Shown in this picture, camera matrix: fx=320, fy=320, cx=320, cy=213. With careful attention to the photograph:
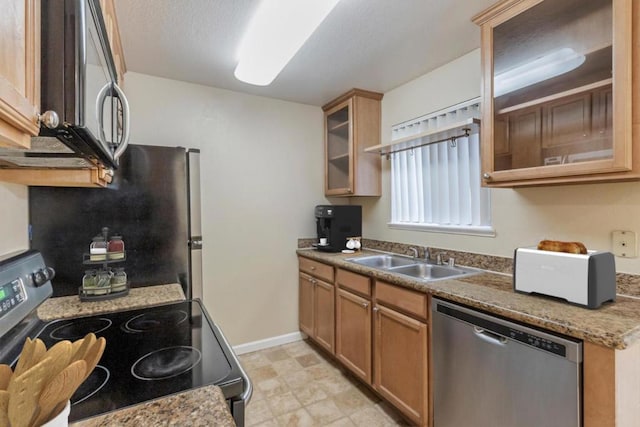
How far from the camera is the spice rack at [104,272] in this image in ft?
5.33

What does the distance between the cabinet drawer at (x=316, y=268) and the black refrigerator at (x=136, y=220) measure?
38.1 inches

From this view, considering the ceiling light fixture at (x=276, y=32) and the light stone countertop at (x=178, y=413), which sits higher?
the ceiling light fixture at (x=276, y=32)

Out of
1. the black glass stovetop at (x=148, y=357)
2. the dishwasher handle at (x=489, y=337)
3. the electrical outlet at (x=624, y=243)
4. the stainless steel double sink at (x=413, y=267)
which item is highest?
the electrical outlet at (x=624, y=243)

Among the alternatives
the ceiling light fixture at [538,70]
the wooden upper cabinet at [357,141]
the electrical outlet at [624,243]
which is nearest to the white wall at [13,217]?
the wooden upper cabinet at [357,141]

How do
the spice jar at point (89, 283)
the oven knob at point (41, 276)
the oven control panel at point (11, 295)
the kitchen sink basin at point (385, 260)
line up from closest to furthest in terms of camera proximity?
the oven control panel at point (11, 295), the oven knob at point (41, 276), the spice jar at point (89, 283), the kitchen sink basin at point (385, 260)

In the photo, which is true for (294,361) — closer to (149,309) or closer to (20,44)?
(149,309)

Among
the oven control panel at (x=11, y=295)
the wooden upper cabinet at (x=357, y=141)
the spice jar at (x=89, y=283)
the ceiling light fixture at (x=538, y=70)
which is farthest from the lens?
the wooden upper cabinet at (x=357, y=141)

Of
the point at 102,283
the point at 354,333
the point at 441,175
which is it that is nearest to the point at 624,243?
the point at 441,175

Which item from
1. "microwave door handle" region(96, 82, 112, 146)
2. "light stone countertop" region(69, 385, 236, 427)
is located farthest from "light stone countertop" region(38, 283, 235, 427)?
"microwave door handle" region(96, 82, 112, 146)

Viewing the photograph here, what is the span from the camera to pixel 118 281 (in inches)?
66.9

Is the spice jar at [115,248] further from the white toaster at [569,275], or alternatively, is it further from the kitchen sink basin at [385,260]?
the white toaster at [569,275]

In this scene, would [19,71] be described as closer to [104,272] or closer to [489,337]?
[104,272]

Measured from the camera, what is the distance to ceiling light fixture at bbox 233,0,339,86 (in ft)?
4.42

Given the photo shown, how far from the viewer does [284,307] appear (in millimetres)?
3053
